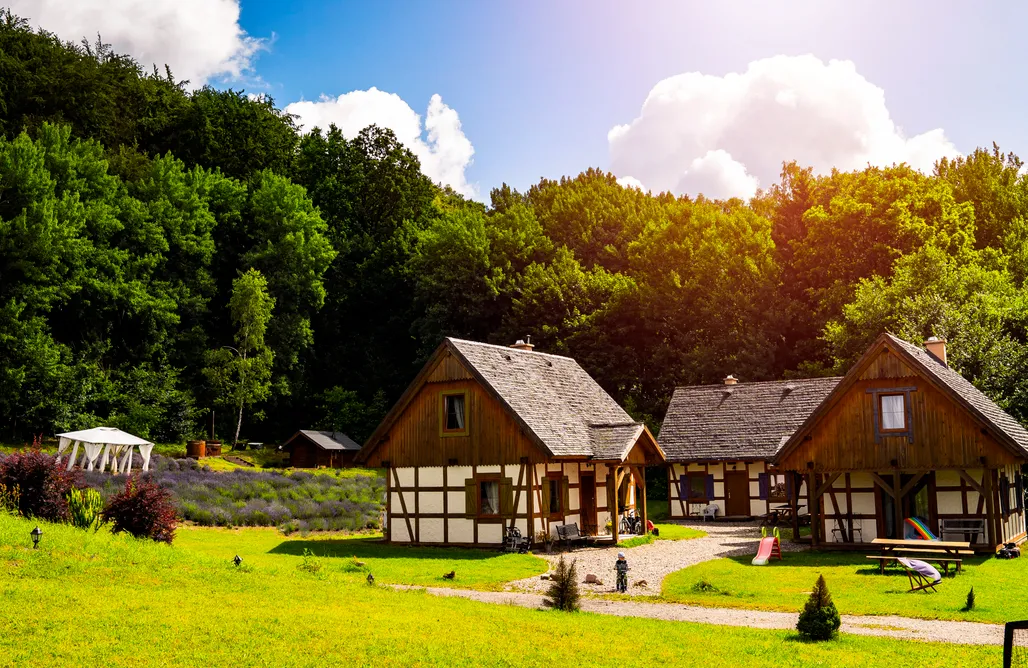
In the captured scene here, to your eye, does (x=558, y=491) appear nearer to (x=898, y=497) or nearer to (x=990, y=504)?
(x=898, y=497)

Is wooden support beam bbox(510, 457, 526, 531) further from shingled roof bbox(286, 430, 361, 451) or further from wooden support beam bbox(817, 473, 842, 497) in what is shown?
shingled roof bbox(286, 430, 361, 451)

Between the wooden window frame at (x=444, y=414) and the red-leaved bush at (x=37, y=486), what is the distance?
12.3 m

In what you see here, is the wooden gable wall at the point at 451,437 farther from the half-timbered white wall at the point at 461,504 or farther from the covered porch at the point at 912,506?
the covered porch at the point at 912,506

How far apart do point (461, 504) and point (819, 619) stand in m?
17.3

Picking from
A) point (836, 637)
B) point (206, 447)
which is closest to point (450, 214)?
point (206, 447)

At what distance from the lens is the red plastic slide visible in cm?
2597

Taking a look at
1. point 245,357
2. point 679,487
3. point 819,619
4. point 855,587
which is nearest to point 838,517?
point 855,587

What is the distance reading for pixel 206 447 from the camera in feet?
181

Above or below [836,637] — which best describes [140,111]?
above

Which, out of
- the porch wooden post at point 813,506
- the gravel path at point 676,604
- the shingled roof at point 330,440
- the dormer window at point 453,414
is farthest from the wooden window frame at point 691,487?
the shingled roof at point 330,440

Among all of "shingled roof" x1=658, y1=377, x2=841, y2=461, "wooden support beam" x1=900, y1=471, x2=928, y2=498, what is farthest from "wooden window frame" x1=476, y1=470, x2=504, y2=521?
"shingled roof" x1=658, y1=377, x2=841, y2=461

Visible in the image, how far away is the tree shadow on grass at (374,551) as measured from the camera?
2814 centimetres

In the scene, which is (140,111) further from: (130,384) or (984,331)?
(984,331)

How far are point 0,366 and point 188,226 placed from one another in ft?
51.2
